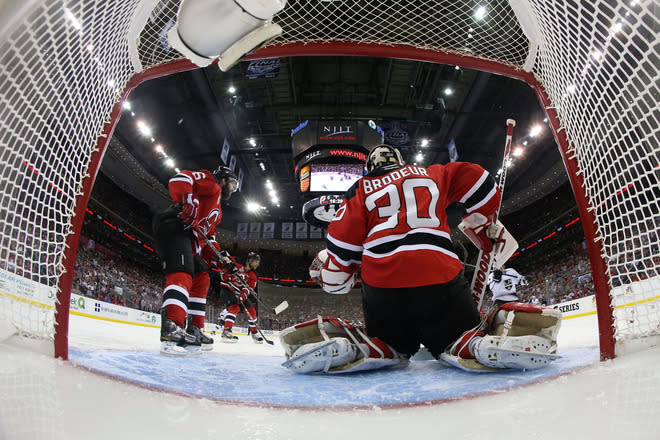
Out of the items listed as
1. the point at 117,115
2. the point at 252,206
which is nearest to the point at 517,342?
the point at 117,115

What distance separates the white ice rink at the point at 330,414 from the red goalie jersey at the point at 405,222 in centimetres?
54

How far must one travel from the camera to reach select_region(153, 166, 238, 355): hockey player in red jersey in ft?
6.02

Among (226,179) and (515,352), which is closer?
(515,352)

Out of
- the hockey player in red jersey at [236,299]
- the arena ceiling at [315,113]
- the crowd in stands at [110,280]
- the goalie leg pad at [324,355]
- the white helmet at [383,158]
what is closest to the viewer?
the goalie leg pad at [324,355]

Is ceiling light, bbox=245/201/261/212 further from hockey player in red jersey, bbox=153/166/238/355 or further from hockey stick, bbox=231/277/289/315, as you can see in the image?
hockey player in red jersey, bbox=153/166/238/355

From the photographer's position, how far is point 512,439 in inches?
19.1

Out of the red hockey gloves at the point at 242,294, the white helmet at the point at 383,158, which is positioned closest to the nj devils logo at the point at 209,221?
the white helmet at the point at 383,158

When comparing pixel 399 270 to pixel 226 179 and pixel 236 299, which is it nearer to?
pixel 226 179

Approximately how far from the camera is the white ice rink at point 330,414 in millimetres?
495

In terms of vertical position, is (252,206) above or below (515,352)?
above

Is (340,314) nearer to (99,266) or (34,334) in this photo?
(99,266)

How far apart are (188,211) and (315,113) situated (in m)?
8.97

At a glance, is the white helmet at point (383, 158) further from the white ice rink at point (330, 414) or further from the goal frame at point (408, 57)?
the white ice rink at point (330, 414)

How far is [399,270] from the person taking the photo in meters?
1.26
